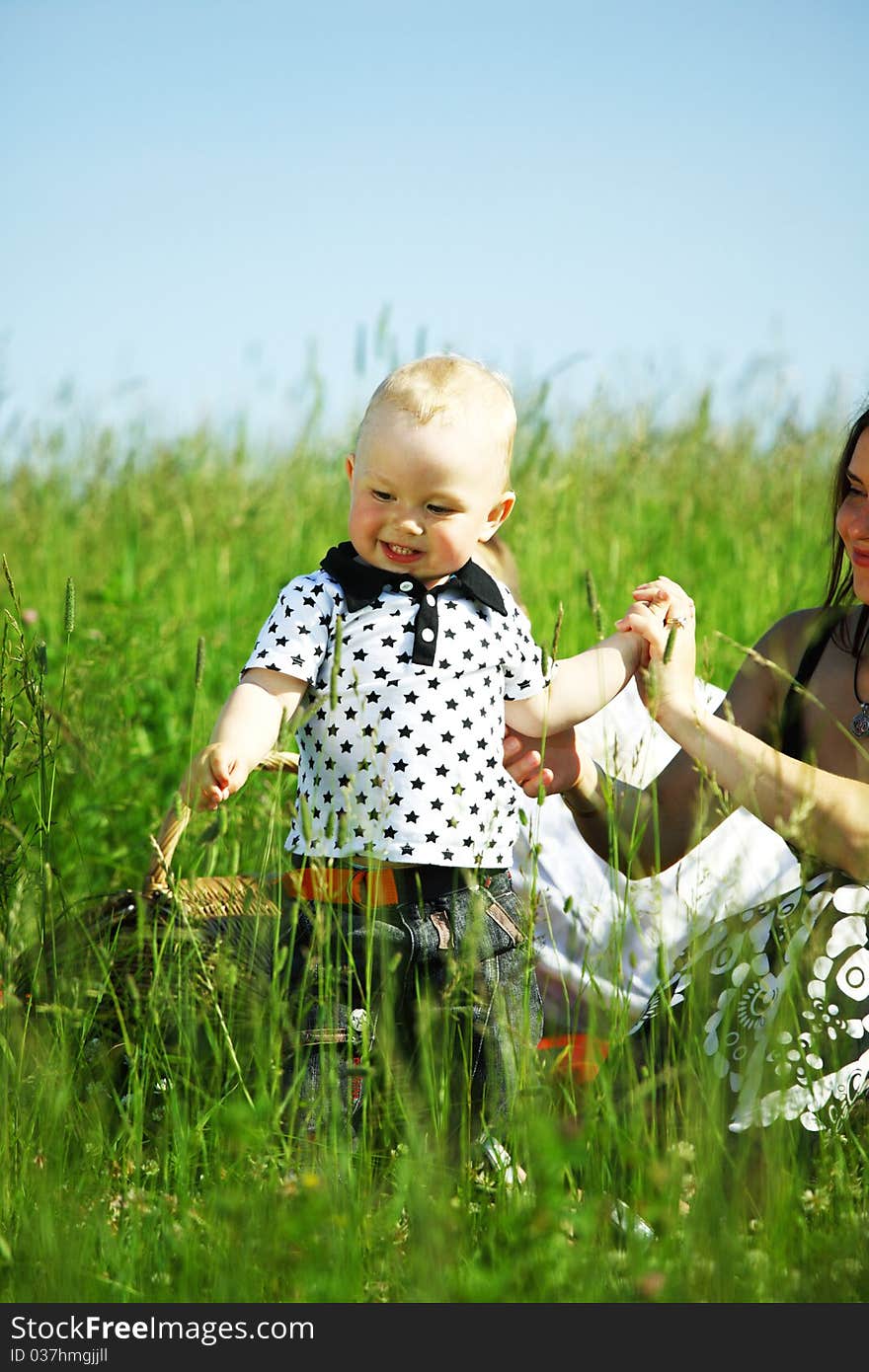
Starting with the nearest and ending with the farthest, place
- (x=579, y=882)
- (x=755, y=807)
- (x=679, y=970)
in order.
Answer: (x=755, y=807), (x=679, y=970), (x=579, y=882)

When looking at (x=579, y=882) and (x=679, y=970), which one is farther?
(x=579, y=882)

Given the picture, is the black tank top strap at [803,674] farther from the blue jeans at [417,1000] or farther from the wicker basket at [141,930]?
the wicker basket at [141,930]

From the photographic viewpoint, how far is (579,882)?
10.6 ft

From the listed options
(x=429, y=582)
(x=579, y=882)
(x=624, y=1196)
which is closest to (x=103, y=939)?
(x=429, y=582)

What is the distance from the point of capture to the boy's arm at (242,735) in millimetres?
1965

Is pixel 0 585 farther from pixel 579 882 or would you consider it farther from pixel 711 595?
pixel 579 882

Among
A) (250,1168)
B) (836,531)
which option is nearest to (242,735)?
(250,1168)

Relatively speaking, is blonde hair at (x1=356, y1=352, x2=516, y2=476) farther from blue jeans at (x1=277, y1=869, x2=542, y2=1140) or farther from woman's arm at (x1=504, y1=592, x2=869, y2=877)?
blue jeans at (x1=277, y1=869, x2=542, y2=1140)

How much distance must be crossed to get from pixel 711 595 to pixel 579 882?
2.02 metres

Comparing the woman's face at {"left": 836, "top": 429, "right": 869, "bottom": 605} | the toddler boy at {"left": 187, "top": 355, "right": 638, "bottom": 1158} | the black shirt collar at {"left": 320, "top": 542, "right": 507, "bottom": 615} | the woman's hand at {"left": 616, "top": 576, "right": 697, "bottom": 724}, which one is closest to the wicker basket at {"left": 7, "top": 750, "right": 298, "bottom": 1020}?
the toddler boy at {"left": 187, "top": 355, "right": 638, "bottom": 1158}

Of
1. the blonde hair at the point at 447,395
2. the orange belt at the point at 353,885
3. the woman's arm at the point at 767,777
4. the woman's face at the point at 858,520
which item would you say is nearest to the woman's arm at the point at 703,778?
the woman's arm at the point at 767,777

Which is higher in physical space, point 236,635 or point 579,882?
point 236,635

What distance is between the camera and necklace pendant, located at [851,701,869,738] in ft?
8.17
